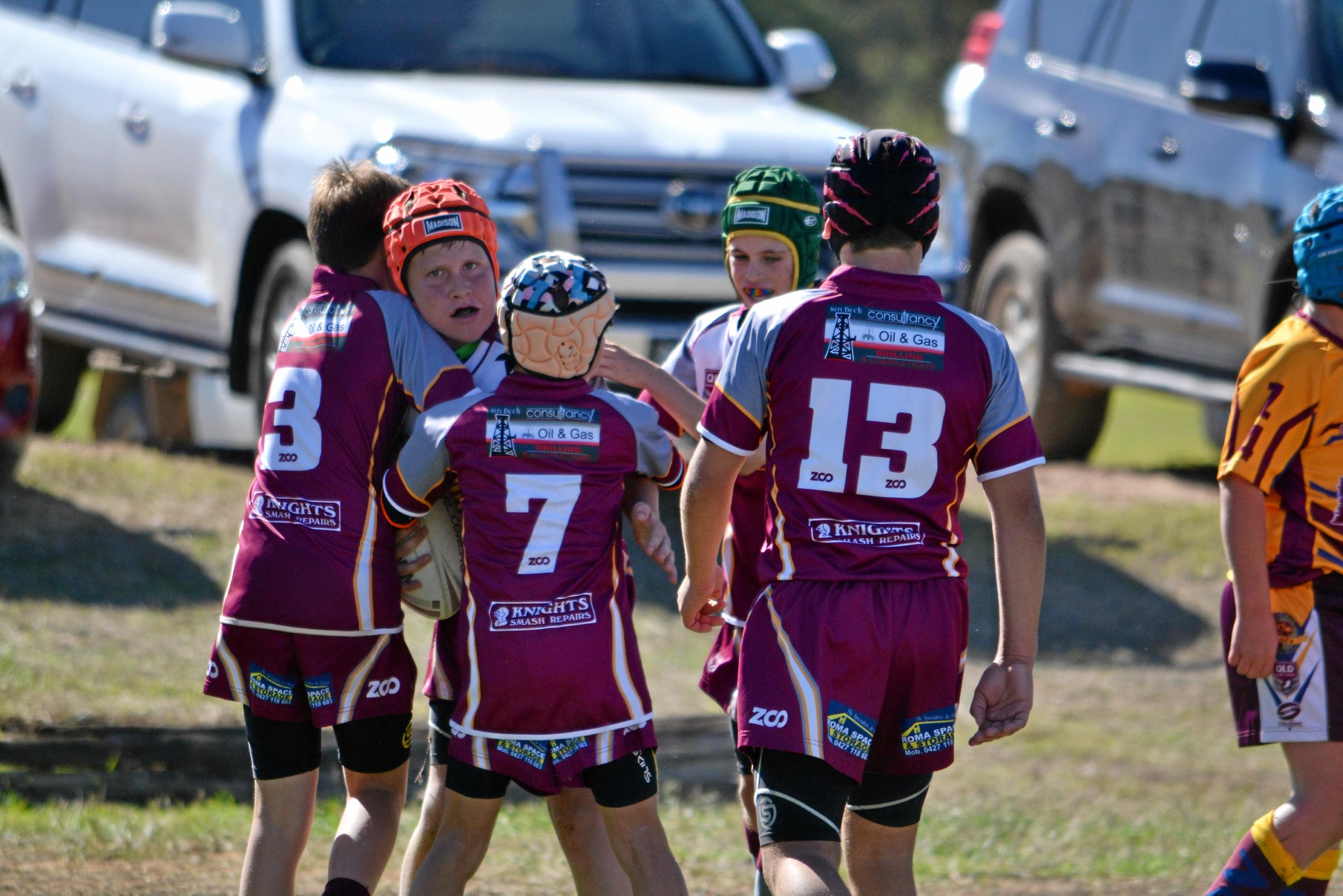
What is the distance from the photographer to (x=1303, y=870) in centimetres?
406

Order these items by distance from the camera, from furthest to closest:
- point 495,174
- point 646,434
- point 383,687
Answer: point 495,174, point 383,687, point 646,434

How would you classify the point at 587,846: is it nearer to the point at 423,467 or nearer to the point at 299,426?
the point at 423,467

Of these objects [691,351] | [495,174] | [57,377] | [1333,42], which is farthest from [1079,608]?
[57,377]

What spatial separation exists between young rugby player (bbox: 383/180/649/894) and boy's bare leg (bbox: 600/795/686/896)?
196 millimetres

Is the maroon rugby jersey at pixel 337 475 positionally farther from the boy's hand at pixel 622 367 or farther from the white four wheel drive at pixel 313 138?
the white four wheel drive at pixel 313 138

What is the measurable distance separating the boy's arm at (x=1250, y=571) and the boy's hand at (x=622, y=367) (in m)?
1.30

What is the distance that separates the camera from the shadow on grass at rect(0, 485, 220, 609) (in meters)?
6.84

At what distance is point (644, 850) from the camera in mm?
3672

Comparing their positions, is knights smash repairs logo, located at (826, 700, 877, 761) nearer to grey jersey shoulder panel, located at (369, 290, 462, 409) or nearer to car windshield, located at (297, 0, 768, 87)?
grey jersey shoulder panel, located at (369, 290, 462, 409)

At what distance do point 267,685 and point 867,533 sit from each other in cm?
140

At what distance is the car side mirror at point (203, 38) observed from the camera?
765 centimetres

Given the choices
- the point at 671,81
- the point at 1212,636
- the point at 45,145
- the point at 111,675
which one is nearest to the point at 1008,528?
the point at 111,675

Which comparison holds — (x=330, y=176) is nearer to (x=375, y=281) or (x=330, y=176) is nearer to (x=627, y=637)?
(x=375, y=281)

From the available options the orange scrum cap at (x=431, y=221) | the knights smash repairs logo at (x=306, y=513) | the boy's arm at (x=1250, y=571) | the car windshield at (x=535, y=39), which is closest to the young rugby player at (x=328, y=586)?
the knights smash repairs logo at (x=306, y=513)
